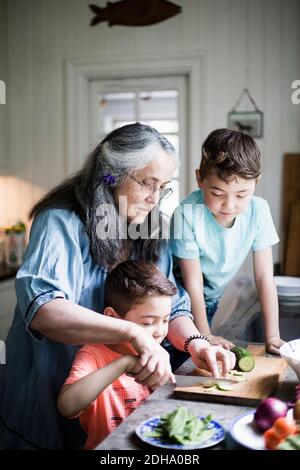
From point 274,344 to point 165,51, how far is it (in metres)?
2.22

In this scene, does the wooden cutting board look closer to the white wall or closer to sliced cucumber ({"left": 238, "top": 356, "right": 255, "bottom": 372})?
sliced cucumber ({"left": 238, "top": 356, "right": 255, "bottom": 372})

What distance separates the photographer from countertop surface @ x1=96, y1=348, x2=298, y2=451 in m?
0.80

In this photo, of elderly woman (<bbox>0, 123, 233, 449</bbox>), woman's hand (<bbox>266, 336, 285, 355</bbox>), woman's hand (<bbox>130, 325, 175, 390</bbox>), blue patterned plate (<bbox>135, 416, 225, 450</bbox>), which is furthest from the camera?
woman's hand (<bbox>266, 336, 285, 355</bbox>)

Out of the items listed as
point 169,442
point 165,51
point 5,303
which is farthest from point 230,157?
point 165,51

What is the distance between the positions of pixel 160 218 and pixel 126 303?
297 mm

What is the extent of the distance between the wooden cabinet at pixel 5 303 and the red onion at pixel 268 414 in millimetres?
2241

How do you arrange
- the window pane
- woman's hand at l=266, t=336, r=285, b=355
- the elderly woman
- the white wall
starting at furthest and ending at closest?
the window pane, the white wall, woman's hand at l=266, t=336, r=285, b=355, the elderly woman

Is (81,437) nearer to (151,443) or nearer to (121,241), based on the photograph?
(121,241)

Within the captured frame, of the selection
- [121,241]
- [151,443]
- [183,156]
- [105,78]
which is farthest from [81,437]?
[105,78]

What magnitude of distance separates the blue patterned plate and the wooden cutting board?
0.11 meters

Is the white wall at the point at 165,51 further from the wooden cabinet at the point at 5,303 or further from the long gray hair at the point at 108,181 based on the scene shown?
the long gray hair at the point at 108,181

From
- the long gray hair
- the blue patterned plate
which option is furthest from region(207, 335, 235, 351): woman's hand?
the blue patterned plate

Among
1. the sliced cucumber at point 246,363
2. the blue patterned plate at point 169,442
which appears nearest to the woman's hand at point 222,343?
the sliced cucumber at point 246,363
